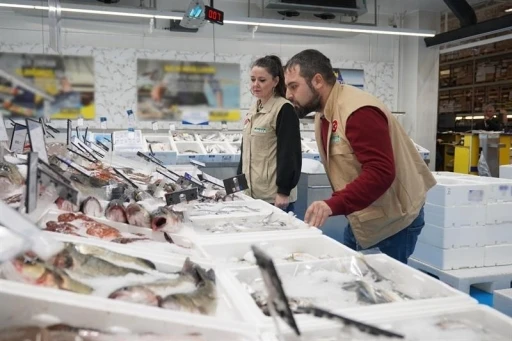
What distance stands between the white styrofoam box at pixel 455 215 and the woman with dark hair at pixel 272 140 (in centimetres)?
151

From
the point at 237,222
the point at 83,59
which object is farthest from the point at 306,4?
the point at 237,222

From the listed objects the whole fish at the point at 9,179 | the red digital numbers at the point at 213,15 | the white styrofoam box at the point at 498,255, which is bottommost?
the white styrofoam box at the point at 498,255

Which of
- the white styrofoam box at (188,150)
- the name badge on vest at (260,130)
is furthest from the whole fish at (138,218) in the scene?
the white styrofoam box at (188,150)

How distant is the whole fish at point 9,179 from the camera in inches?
76.4

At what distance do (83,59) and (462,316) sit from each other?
337 inches

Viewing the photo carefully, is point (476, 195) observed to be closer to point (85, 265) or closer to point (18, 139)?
point (18, 139)

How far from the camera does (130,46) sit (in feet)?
29.2

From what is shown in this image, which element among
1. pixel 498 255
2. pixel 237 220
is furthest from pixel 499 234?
pixel 237 220

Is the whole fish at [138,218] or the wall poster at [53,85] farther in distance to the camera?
the wall poster at [53,85]

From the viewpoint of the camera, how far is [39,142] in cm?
189

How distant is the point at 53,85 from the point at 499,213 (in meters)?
7.30

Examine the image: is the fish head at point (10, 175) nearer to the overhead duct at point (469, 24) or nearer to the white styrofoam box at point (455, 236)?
the white styrofoam box at point (455, 236)

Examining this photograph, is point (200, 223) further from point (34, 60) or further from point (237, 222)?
point (34, 60)

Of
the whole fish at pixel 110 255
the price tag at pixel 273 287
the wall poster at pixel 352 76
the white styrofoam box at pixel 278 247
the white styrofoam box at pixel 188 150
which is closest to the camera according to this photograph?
the price tag at pixel 273 287
